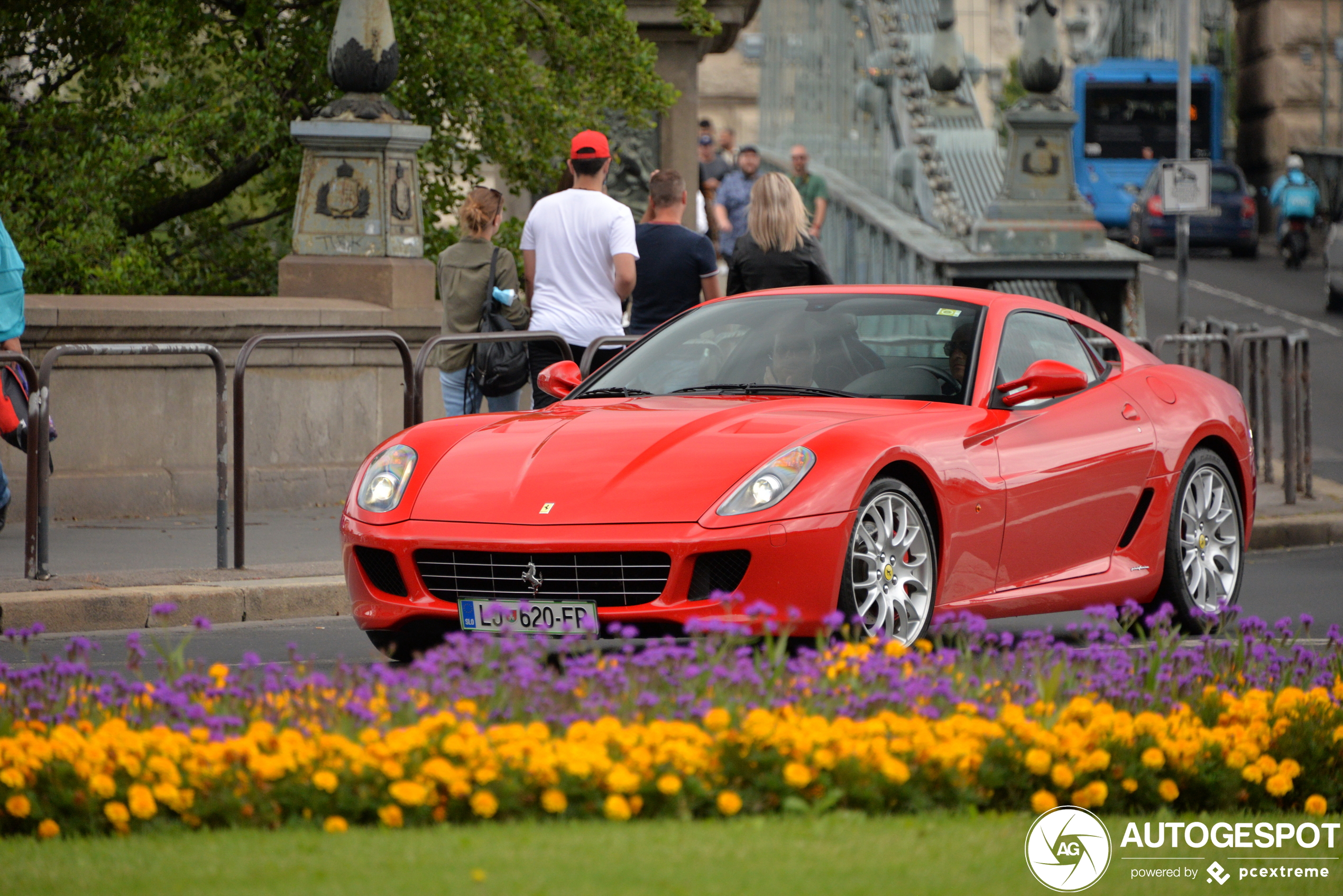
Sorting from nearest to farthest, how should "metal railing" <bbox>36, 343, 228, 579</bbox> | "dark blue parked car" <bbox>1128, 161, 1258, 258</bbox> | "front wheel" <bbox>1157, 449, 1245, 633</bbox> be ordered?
"front wheel" <bbox>1157, 449, 1245, 633</bbox> → "metal railing" <bbox>36, 343, 228, 579</bbox> → "dark blue parked car" <bbox>1128, 161, 1258, 258</bbox>

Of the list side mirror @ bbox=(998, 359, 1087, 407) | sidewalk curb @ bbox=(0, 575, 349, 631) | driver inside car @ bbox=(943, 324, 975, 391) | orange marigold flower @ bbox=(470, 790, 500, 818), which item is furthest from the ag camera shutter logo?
sidewalk curb @ bbox=(0, 575, 349, 631)

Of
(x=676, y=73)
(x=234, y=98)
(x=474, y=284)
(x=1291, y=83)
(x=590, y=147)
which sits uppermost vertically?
(x=1291, y=83)

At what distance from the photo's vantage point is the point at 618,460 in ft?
23.2

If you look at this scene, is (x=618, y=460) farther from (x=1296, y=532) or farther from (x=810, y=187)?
(x=810, y=187)

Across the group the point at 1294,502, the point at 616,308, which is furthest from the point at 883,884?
the point at 1294,502

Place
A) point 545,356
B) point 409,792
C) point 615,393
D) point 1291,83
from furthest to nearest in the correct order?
point 1291,83 → point 545,356 → point 615,393 → point 409,792

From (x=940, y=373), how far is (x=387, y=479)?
2047 millimetres

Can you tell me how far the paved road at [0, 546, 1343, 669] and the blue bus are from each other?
39.9 meters

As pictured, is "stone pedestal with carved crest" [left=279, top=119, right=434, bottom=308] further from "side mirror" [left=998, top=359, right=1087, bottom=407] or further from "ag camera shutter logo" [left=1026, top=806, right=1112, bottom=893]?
"ag camera shutter logo" [left=1026, top=806, right=1112, bottom=893]

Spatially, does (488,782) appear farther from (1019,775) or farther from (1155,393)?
(1155,393)

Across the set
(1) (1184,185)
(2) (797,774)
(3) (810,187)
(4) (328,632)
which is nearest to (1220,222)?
A: (3) (810,187)

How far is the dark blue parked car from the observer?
46.4 meters

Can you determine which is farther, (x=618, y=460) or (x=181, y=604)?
(x=181, y=604)

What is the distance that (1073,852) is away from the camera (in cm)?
455
